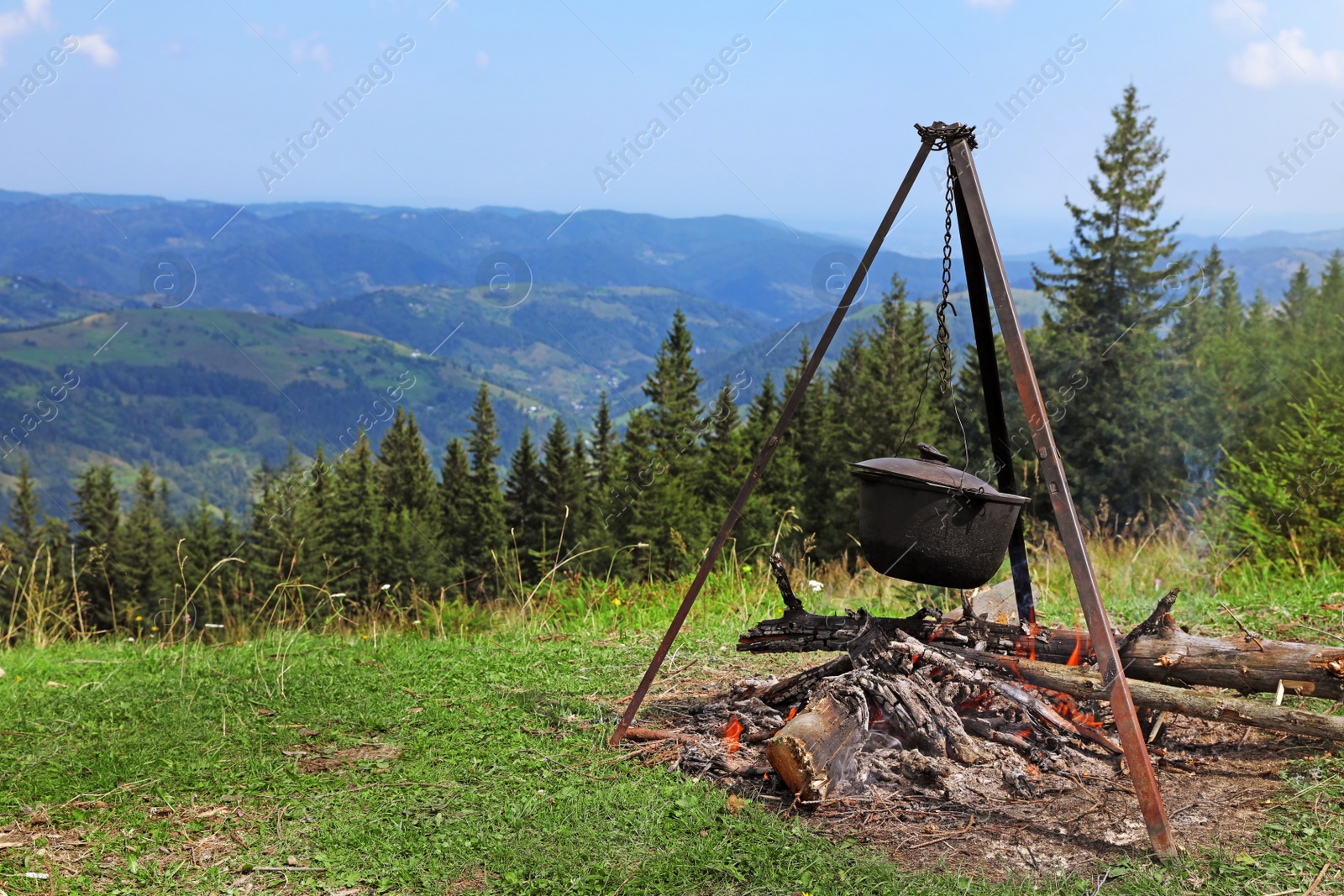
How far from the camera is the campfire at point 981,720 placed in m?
3.49

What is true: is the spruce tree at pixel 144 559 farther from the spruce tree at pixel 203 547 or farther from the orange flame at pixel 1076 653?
the orange flame at pixel 1076 653

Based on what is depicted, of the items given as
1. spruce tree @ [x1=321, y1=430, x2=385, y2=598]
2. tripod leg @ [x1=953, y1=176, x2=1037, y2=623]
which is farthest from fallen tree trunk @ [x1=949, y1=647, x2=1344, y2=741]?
spruce tree @ [x1=321, y1=430, x2=385, y2=598]

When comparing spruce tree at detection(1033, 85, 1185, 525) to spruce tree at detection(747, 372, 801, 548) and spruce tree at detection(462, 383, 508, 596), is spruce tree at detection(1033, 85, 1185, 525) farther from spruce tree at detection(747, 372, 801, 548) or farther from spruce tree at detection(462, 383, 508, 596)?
spruce tree at detection(462, 383, 508, 596)

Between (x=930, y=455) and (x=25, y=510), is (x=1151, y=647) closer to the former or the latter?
(x=930, y=455)

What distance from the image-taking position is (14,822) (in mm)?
3436

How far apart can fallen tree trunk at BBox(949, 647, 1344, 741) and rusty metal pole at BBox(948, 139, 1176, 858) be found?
0.68 meters

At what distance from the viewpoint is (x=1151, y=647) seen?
4.01 meters

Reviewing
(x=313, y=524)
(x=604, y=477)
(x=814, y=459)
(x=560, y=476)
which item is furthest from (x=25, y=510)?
(x=814, y=459)

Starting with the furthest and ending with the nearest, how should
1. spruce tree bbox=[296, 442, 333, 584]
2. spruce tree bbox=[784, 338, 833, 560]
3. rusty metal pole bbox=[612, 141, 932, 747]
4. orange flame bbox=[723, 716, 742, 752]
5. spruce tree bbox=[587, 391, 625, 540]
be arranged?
spruce tree bbox=[784, 338, 833, 560] → spruce tree bbox=[296, 442, 333, 584] → spruce tree bbox=[587, 391, 625, 540] → orange flame bbox=[723, 716, 742, 752] → rusty metal pole bbox=[612, 141, 932, 747]

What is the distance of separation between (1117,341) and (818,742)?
37.9 m

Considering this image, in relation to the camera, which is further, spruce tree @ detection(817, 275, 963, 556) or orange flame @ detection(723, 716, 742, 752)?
spruce tree @ detection(817, 275, 963, 556)

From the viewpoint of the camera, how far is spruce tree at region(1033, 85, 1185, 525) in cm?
3859

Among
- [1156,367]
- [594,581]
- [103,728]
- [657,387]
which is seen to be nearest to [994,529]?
[594,581]

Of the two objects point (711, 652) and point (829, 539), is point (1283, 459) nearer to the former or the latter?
point (711, 652)
